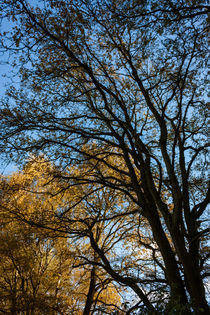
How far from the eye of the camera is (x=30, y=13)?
16.2 feet

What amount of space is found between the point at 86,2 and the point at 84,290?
12361mm

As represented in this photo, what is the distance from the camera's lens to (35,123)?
614 centimetres

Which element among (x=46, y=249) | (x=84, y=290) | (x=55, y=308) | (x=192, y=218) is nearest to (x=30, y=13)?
(x=192, y=218)

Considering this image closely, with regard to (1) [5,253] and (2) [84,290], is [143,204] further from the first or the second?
(2) [84,290]

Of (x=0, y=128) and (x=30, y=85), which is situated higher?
(x=30, y=85)

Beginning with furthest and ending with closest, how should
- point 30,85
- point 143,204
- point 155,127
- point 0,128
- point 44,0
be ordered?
1. point 155,127
2. point 30,85
3. point 0,128
4. point 143,204
5. point 44,0

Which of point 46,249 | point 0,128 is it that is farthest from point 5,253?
point 0,128

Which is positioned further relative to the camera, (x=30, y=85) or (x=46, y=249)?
(x=46, y=249)

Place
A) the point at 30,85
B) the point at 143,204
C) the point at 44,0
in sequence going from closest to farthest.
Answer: the point at 44,0, the point at 143,204, the point at 30,85

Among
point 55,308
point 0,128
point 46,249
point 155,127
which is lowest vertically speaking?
point 55,308

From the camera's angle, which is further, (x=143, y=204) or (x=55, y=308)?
(x=55, y=308)

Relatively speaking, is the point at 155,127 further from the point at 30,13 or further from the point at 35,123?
the point at 30,13

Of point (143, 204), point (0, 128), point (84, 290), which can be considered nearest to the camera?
point (143, 204)

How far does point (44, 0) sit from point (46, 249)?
8.27 meters
